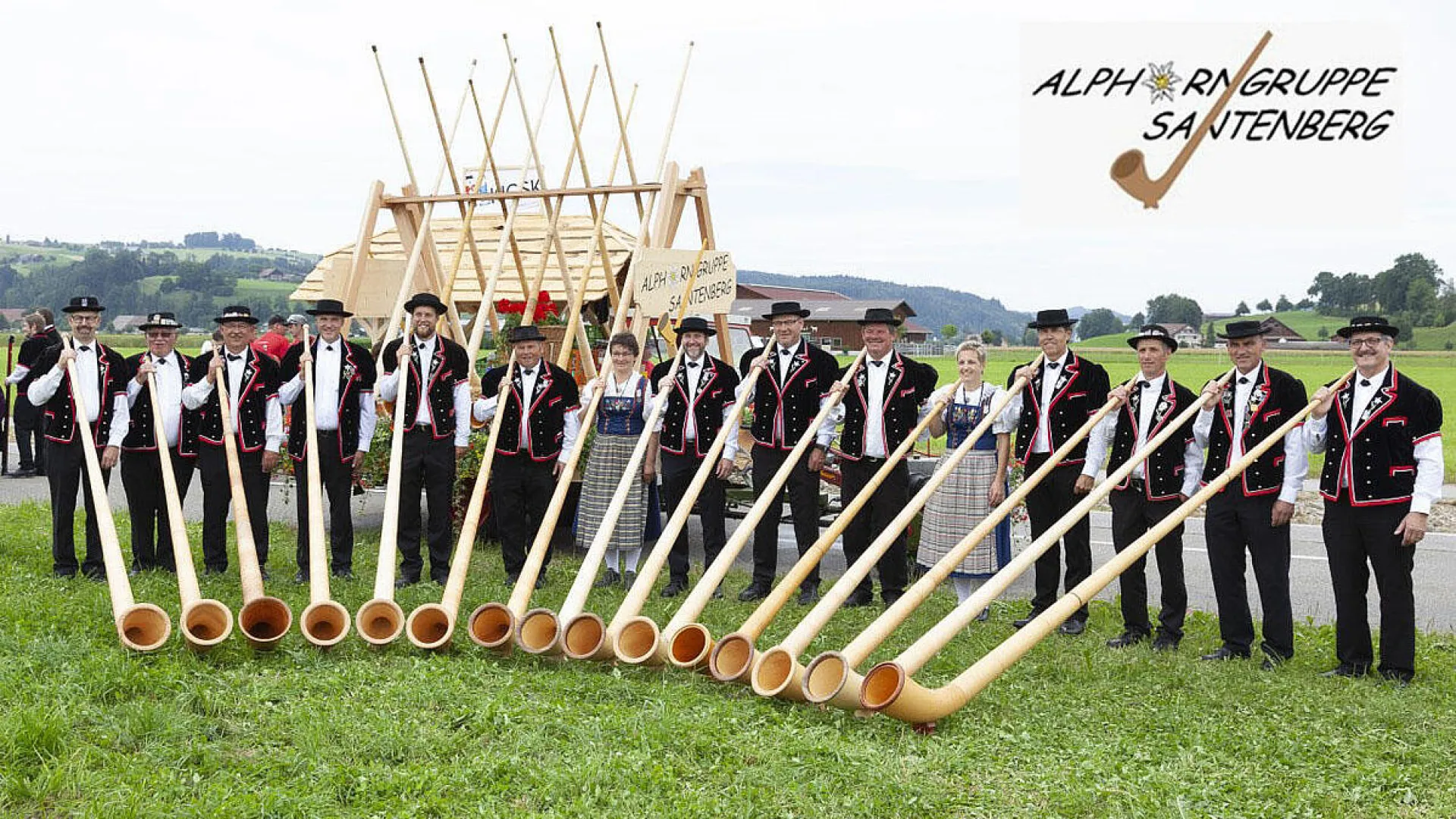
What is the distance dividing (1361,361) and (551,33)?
7077 mm

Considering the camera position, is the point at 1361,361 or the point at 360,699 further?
the point at 1361,361

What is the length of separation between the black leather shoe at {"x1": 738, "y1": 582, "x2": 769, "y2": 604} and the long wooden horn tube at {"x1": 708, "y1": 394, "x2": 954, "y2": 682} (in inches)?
44.5

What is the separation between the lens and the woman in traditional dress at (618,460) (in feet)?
24.8

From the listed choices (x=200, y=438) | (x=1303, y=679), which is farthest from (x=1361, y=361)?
(x=200, y=438)

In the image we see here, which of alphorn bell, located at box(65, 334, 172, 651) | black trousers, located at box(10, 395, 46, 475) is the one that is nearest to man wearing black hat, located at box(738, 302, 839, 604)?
alphorn bell, located at box(65, 334, 172, 651)

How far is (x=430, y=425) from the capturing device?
7398 mm

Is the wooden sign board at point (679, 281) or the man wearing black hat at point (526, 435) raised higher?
the wooden sign board at point (679, 281)

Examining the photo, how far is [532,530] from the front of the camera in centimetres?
791

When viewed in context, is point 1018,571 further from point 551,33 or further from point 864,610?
point 551,33

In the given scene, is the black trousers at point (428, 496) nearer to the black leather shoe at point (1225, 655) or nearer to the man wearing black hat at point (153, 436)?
the man wearing black hat at point (153, 436)

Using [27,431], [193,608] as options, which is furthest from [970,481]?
[27,431]

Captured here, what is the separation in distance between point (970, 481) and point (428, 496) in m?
3.37

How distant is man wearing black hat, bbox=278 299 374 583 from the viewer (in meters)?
7.44

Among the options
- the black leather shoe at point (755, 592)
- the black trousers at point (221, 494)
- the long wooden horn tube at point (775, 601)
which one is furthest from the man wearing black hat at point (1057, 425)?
the black trousers at point (221, 494)
